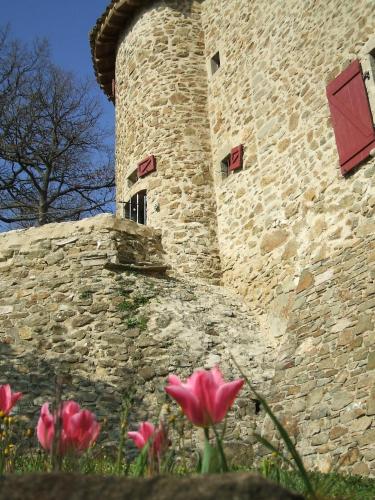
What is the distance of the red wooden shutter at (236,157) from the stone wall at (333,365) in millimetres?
3619

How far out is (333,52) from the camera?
895 centimetres

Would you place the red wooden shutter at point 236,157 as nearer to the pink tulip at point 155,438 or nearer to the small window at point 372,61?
the small window at point 372,61

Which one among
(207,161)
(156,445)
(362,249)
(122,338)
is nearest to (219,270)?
(207,161)

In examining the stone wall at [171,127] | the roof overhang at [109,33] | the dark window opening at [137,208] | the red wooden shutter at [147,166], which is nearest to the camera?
the stone wall at [171,127]

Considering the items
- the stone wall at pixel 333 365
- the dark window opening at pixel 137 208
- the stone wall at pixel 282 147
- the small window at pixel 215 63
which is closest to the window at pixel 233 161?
the stone wall at pixel 282 147

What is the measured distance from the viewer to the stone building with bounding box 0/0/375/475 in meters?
7.02

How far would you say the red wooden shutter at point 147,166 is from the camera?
1235cm

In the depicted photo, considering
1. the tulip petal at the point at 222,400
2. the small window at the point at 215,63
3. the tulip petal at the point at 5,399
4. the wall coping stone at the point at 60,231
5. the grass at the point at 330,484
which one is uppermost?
the small window at the point at 215,63

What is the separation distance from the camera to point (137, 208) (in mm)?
12742

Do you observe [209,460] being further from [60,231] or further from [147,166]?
[147,166]

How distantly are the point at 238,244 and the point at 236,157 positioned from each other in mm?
1766

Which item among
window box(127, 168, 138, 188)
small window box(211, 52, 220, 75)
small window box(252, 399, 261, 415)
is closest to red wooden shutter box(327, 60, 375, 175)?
small window box(252, 399, 261, 415)

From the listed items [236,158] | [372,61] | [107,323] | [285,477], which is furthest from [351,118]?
[285,477]

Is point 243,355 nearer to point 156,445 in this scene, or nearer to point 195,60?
point 156,445
